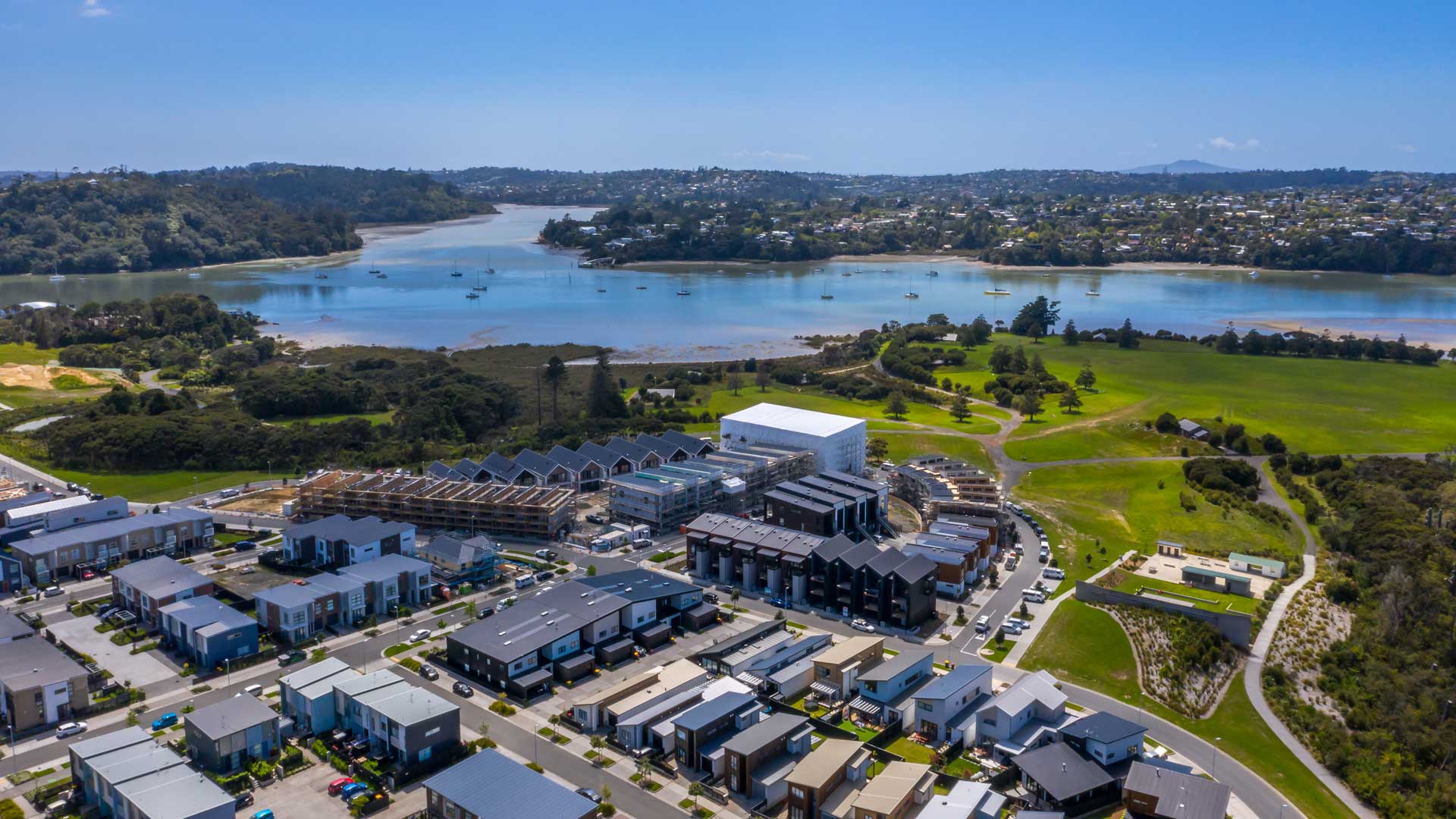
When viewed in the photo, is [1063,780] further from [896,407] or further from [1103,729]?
[896,407]

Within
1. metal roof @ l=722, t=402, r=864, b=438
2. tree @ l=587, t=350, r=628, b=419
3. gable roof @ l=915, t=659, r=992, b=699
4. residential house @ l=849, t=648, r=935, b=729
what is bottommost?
residential house @ l=849, t=648, r=935, b=729

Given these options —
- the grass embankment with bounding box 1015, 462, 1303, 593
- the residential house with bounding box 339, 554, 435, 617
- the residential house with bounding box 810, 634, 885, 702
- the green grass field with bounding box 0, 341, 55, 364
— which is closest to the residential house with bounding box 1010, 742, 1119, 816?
the residential house with bounding box 810, 634, 885, 702

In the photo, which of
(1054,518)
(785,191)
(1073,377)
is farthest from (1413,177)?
(1054,518)

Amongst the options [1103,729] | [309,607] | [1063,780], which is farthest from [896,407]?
[1063,780]

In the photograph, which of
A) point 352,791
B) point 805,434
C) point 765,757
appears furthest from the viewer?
point 805,434

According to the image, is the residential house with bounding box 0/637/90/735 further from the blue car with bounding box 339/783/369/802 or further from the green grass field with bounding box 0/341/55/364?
the green grass field with bounding box 0/341/55/364

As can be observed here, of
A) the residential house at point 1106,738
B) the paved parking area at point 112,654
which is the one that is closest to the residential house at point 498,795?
the paved parking area at point 112,654

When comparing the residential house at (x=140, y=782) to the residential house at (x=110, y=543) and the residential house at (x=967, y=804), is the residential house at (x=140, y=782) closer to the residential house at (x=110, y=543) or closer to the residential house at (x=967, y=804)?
the residential house at (x=110, y=543)
